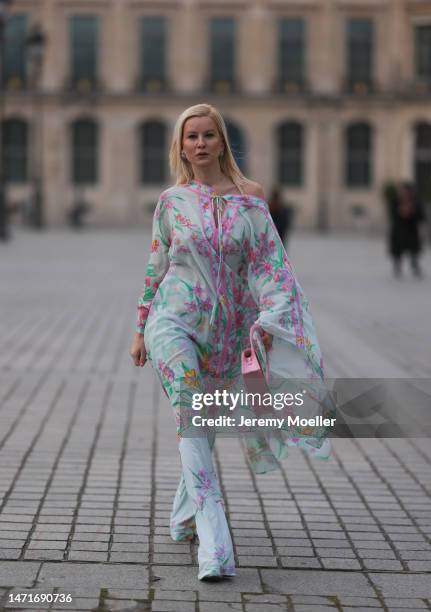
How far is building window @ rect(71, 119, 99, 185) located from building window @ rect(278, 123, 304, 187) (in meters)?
7.58

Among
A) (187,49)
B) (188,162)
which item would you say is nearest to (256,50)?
(187,49)

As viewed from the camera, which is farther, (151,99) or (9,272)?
(151,99)

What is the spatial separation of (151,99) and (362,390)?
45411 mm

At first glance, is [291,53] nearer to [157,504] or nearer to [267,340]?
[157,504]

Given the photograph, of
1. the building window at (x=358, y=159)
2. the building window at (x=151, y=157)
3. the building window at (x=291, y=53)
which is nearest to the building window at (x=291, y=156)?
the building window at (x=291, y=53)

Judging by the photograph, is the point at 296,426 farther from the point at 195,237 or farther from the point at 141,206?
the point at 141,206

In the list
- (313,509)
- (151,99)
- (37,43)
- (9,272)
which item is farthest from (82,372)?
(151,99)

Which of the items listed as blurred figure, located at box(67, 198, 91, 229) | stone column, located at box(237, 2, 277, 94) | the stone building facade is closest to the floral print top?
blurred figure, located at box(67, 198, 91, 229)

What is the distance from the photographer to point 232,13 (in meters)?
54.3

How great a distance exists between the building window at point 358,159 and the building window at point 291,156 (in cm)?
192

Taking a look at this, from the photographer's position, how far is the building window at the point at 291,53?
176 feet

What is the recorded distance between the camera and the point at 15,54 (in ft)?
176

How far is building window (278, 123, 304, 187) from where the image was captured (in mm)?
54188

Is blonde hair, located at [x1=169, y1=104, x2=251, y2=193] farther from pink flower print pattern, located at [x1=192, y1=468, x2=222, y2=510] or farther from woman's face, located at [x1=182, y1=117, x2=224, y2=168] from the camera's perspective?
pink flower print pattern, located at [x1=192, y1=468, x2=222, y2=510]
